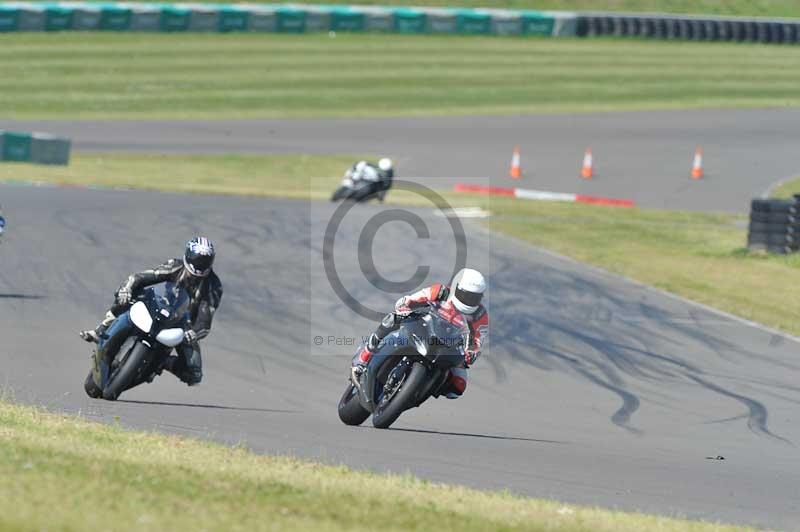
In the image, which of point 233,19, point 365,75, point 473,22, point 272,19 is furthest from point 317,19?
point 473,22

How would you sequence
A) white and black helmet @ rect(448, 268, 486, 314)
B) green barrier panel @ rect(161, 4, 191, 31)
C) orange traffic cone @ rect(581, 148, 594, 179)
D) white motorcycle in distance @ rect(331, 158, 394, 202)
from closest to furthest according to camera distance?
white and black helmet @ rect(448, 268, 486, 314) → white motorcycle in distance @ rect(331, 158, 394, 202) → orange traffic cone @ rect(581, 148, 594, 179) → green barrier panel @ rect(161, 4, 191, 31)

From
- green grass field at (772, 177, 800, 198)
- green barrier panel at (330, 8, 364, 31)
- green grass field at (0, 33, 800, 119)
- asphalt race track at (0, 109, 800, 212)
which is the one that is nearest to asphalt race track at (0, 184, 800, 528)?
asphalt race track at (0, 109, 800, 212)

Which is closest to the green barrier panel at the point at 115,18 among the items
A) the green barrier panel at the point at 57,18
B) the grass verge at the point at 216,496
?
the green barrier panel at the point at 57,18

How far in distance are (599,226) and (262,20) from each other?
95.0 ft

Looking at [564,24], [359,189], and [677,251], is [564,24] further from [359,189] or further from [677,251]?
[677,251]

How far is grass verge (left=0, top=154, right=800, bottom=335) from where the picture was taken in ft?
71.2

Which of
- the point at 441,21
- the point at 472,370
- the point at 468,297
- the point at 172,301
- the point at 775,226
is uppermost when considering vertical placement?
the point at 441,21

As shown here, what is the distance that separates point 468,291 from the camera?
11.4m

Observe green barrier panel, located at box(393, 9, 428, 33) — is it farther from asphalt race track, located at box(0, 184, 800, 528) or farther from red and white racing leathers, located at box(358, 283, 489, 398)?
red and white racing leathers, located at box(358, 283, 489, 398)

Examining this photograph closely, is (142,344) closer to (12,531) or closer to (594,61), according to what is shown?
(12,531)

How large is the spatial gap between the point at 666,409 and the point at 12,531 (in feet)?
28.2

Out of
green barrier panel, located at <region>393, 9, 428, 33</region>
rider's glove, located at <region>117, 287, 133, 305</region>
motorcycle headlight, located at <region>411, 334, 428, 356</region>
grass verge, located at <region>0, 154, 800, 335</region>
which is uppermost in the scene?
green barrier panel, located at <region>393, 9, 428, 33</region>

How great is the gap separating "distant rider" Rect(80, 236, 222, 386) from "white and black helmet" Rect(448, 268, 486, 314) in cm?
235

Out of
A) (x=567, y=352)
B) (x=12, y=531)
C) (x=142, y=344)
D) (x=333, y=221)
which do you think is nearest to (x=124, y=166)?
(x=333, y=221)
